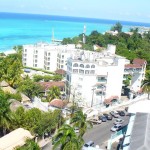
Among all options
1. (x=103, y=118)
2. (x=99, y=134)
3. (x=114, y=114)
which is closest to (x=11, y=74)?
(x=103, y=118)

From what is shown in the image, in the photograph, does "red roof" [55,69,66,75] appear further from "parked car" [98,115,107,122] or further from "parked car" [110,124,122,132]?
"parked car" [110,124,122,132]

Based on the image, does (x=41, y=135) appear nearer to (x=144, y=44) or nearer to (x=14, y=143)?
(x=14, y=143)

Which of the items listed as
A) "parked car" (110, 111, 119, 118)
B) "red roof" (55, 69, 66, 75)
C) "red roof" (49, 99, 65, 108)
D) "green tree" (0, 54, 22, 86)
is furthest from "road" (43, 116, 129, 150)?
"red roof" (55, 69, 66, 75)

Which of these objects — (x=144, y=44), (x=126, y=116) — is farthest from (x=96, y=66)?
(x=144, y=44)

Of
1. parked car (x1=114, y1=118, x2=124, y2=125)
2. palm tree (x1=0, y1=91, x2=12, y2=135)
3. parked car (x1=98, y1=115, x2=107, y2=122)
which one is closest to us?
palm tree (x1=0, y1=91, x2=12, y2=135)

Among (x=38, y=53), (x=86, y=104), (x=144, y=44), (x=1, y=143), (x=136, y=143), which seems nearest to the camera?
(x=136, y=143)

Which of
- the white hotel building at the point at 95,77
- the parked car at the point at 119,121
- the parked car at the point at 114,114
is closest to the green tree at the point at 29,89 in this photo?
the white hotel building at the point at 95,77

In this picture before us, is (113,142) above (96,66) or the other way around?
the other way around

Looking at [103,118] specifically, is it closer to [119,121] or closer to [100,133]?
[119,121]
